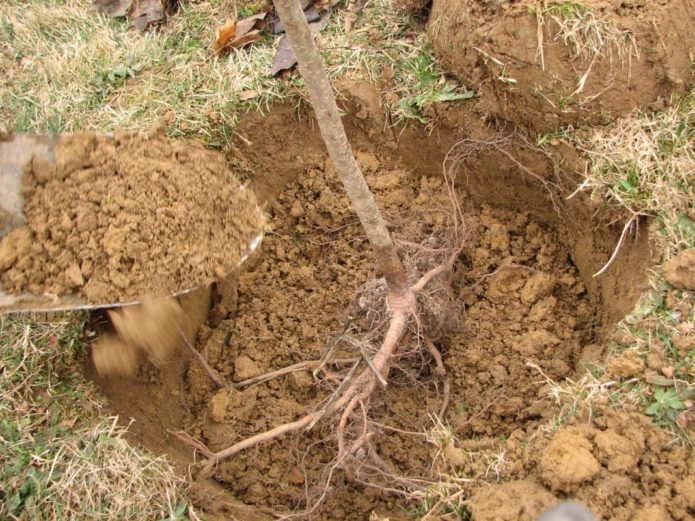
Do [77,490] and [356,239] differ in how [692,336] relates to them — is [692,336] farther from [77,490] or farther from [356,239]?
[77,490]

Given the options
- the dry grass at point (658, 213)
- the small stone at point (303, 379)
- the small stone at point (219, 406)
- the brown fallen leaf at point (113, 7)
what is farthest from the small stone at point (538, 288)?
the brown fallen leaf at point (113, 7)

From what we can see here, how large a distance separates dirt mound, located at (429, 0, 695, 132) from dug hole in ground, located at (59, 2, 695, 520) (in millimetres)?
11

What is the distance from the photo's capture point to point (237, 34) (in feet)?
9.89

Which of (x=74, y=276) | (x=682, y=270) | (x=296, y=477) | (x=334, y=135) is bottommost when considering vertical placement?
(x=296, y=477)

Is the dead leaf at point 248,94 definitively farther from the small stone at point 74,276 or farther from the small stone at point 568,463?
the small stone at point 568,463

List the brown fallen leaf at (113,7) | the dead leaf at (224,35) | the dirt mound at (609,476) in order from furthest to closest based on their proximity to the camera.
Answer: the brown fallen leaf at (113,7)
the dead leaf at (224,35)
the dirt mound at (609,476)

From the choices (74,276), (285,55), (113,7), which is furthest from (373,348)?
(113,7)

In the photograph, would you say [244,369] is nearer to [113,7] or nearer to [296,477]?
[296,477]

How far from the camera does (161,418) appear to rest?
2.44m

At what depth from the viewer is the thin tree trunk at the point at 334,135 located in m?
1.48

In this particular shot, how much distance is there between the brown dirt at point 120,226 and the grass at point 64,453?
434 millimetres

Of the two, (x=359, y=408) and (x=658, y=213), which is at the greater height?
(x=658, y=213)

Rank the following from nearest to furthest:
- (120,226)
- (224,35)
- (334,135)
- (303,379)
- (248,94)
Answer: (334,135)
(120,226)
(303,379)
(248,94)
(224,35)

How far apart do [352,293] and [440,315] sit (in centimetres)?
43
